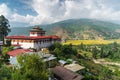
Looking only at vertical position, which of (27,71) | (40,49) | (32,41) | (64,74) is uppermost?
(32,41)

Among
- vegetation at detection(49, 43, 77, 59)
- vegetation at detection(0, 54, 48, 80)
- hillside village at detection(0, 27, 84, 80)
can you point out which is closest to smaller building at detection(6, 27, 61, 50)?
hillside village at detection(0, 27, 84, 80)

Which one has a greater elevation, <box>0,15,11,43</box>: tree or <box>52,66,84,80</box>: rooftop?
<box>0,15,11,43</box>: tree

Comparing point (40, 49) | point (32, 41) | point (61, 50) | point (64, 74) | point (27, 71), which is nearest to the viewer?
point (27, 71)

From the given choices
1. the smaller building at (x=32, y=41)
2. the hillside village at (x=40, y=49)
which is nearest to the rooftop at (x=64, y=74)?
the hillside village at (x=40, y=49)

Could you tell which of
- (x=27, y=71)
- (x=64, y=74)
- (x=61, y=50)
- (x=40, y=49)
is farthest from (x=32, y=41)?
(x=27, y=71)

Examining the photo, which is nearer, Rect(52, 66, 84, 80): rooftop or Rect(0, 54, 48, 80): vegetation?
Rect(0, 54, 48, 80): vegetation

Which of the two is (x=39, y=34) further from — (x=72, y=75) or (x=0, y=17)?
(x=72, y=75)

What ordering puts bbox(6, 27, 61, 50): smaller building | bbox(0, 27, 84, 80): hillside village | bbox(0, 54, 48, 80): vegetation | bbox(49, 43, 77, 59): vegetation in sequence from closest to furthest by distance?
bbox(0, 54, 48, 80): vegetation → bbox(0, 27, 84, 80): hillside village → bbox(49, 43, 77, 59): vegetation → bbox(6, 27, 61, 50): smaller building

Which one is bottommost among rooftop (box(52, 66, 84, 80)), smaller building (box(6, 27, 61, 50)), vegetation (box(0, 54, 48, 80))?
rooftop (box(52, 66, 84, 80))

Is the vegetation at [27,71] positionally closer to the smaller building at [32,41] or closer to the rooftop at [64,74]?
the rooftop at [64,74]

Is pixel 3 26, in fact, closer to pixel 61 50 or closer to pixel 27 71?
pixel 61 50

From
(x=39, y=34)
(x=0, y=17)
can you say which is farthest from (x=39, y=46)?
(x=0, y=17)

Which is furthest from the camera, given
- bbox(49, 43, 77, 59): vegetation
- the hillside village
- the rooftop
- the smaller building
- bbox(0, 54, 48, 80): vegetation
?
the smaller building

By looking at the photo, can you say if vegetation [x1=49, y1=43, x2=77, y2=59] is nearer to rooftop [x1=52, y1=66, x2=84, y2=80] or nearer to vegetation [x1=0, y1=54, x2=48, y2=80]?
rooftop [x1=52, y1=66, x2=84, y2=80]
